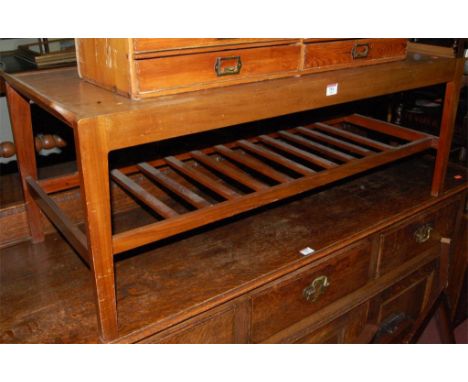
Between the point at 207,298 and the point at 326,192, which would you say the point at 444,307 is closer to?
the point at 326,192

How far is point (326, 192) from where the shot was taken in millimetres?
2059

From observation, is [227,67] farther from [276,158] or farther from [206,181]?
[276,158]

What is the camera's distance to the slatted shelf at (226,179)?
1277 mm

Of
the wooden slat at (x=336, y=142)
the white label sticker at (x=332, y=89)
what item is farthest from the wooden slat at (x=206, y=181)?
the wooden slat at (x=336, y=142)

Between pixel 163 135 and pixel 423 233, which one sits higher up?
pixel 163 135

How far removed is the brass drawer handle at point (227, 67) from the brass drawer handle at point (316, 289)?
29.3 inches

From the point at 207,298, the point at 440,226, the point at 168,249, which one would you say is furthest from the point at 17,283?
the point at 440,226

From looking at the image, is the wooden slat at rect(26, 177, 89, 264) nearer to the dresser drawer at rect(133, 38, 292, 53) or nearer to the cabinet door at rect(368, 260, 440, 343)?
the dresser drawer at rect(133, 38, 292, 53)

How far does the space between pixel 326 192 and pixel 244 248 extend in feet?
1.87

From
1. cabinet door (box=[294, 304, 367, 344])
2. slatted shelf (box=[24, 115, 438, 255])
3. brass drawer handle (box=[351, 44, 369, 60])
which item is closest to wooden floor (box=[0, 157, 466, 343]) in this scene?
slatted shelf (box=[24, 115, 438, 255])

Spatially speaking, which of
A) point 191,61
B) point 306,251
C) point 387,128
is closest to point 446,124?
point 387,128

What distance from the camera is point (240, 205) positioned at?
55.0 inches

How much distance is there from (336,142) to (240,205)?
71 centimetres

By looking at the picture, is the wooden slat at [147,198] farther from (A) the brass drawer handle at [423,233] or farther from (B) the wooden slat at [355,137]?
(A) the brass drawer handle at [423,233]
